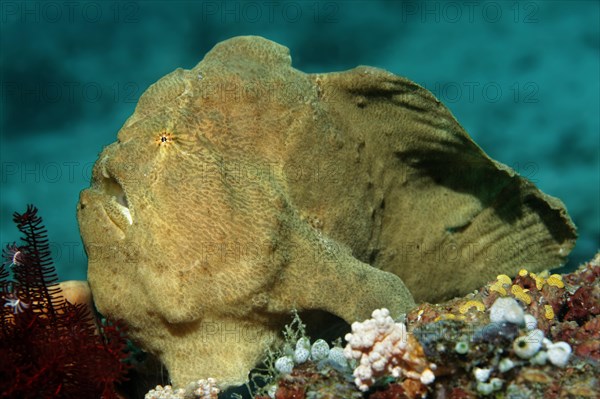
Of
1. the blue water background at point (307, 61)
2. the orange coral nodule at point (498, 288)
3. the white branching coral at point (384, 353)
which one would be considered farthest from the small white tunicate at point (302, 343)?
the blue water background at point (307, 61)

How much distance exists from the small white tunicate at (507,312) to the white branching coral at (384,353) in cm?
46

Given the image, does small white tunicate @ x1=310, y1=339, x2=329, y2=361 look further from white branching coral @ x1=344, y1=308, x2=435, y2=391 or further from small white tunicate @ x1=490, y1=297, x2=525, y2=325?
small white tunicate @ x1=490, y1=297, x2=525, y2=325

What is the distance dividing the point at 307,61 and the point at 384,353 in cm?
1496

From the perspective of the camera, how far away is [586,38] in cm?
1510

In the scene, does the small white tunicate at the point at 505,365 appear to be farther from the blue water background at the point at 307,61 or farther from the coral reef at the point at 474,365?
the blue water background at the point at 307,61

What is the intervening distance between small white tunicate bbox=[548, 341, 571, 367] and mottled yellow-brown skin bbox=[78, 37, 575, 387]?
1.63 m

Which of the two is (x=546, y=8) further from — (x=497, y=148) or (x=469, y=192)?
(x=469, y=192)

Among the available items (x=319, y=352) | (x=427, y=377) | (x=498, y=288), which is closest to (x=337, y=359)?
(x=319, y=352)

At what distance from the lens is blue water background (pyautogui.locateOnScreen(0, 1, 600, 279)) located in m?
15.1

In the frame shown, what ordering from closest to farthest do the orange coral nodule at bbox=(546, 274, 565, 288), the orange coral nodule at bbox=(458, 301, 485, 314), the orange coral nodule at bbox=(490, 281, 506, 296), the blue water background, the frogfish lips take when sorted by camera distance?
the frogfish lips → the orange coral nodule at bbox=(458, 301, 485, 314) → the orange coral nodule at bbox=(490, 281, 506, 296) → the orange coral nodule at bbox=(546, 274, 565, 288) → the blue water background

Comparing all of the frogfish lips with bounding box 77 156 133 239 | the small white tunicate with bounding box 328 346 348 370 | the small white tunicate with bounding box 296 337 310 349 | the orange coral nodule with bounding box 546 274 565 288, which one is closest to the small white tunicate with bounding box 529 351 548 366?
the small white tunicate with bounding box 328 346 348 370

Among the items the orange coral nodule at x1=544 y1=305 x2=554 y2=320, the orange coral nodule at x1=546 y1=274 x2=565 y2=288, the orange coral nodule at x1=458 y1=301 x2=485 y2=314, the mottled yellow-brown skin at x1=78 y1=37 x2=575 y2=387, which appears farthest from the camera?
the orange coral nodule at x1=546 y1=274 x2=565 y2=288

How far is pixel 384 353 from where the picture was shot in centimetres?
293

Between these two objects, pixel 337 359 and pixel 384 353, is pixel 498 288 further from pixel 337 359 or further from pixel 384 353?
pixel 384 353
